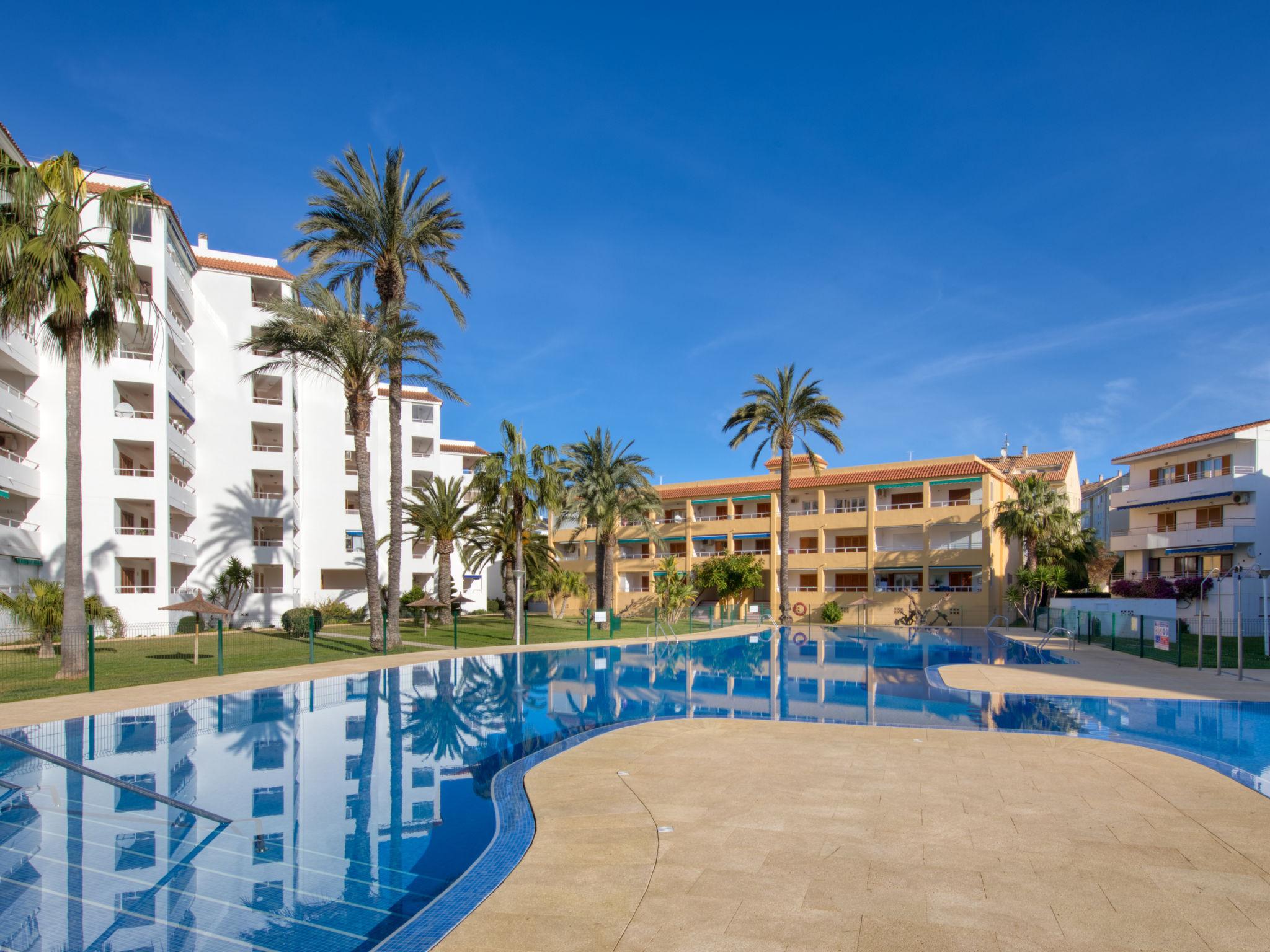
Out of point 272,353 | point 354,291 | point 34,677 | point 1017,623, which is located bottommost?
point 1017,623

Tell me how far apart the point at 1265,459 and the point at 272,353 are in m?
45.1

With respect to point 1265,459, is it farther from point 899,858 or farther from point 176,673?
point 176,673

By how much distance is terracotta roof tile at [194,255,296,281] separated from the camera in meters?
37.9

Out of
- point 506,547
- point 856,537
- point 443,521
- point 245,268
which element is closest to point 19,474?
point 245,268

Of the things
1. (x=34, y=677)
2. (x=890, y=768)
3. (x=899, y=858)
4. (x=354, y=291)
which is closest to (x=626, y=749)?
(x=890, y=768)

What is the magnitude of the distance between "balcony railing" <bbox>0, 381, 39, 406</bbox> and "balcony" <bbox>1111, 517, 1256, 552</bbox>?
170ft

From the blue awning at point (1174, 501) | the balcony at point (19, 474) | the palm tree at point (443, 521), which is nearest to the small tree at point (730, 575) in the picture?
the palm tree at point (443, 521)

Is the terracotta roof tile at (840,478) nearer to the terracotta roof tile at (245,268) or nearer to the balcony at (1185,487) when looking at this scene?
the balcony at (1185,487)

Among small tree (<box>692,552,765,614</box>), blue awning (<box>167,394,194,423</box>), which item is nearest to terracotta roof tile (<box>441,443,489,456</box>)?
small tree (<box>692,552,765,614</box>)

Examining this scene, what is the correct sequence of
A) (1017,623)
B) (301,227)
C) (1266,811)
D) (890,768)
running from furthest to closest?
(1017,623)
(301,227)
(890,768)
(1266,811)

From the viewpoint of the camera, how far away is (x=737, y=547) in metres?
56.0

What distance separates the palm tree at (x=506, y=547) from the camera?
38.1 metres

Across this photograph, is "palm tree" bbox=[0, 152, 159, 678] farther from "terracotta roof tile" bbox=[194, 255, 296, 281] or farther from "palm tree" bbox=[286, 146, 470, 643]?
"terracotta roof tile" bbox=[194, 255, 296, 281]

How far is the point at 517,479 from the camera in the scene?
119 feet
